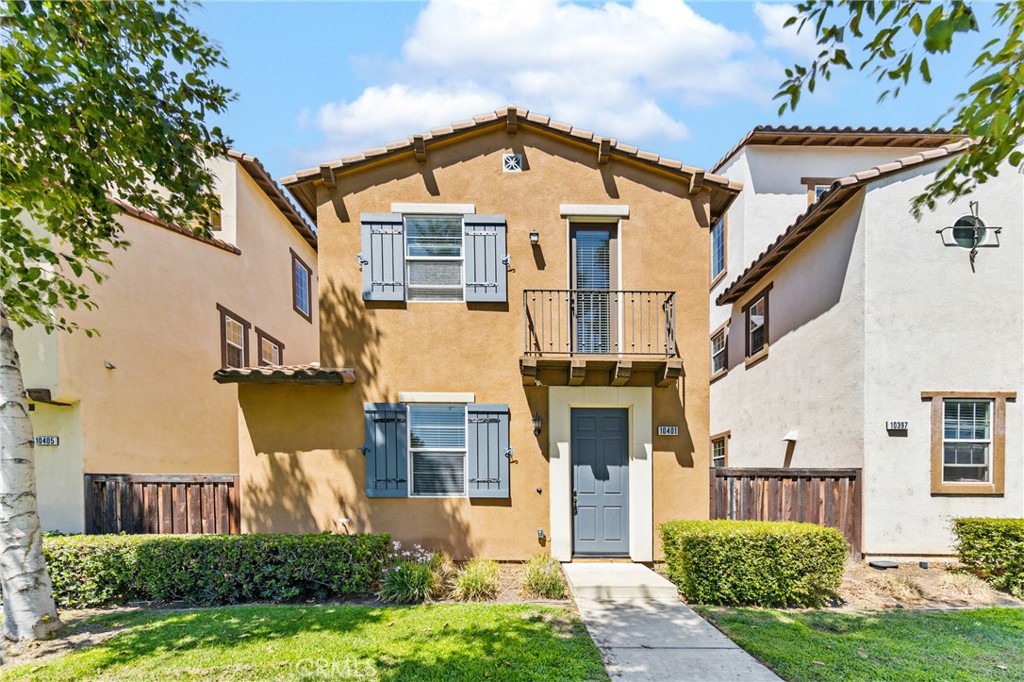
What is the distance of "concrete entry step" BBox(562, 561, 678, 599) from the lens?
644 cm

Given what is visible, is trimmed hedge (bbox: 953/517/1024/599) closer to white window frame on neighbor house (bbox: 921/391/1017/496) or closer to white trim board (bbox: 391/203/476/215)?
white window frame on neighbor house (bbox: 921/391/1017/496)

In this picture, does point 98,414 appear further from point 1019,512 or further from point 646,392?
point 1019,512

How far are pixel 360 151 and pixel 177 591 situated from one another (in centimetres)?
676

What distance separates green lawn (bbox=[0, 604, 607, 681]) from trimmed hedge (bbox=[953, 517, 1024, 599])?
604 centimetres

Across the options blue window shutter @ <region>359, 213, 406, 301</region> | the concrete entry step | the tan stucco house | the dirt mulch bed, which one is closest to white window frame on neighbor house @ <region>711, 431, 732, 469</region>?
the dirt mulch bed

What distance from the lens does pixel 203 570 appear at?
20.5 feet

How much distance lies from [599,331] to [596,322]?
158mm

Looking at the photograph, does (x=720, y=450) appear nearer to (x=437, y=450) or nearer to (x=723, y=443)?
(x=723, y=443)

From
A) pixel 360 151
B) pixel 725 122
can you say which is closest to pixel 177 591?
pixel 360 151

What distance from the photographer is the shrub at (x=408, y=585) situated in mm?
Result: 6184

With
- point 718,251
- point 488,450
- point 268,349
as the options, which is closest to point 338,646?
point 488,450

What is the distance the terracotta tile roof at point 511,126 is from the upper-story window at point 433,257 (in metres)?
0.94

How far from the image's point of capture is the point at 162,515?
7523mm

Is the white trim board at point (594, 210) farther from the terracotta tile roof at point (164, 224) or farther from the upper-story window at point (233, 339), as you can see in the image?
the upper-story window at point (233, 339)
